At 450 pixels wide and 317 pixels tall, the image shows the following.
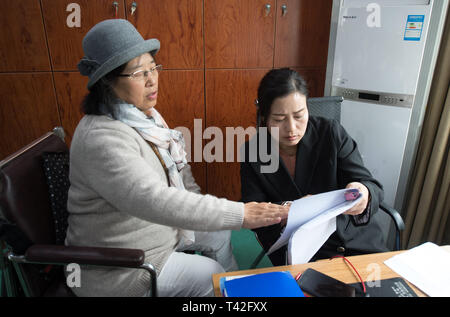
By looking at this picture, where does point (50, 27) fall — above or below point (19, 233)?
above

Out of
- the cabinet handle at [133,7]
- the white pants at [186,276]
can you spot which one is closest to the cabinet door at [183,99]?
the cabinet handle at [133,7]

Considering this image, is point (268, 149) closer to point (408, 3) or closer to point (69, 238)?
point (69, 238)

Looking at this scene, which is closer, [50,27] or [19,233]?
[19,233]

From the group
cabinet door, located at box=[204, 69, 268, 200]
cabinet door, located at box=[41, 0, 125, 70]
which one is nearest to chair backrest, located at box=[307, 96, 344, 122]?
cabinet door, located at box=[204, 69, 268, 200]

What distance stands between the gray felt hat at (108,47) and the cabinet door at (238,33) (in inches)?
58.4

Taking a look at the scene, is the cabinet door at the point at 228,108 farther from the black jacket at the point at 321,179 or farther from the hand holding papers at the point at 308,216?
the hand holding papers at the point at 308,216

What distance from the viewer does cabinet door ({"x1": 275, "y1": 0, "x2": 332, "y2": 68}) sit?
2.66 meters

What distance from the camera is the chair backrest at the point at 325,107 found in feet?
6.57

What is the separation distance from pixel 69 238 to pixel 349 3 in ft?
7.68

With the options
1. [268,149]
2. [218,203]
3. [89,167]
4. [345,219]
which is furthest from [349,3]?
[89,167]

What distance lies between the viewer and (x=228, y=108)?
2777mm

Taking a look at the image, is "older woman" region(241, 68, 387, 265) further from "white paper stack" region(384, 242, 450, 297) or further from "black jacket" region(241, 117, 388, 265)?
"white paper stack" region(384, 242, 450, 297)

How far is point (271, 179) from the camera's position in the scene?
1.52 m
